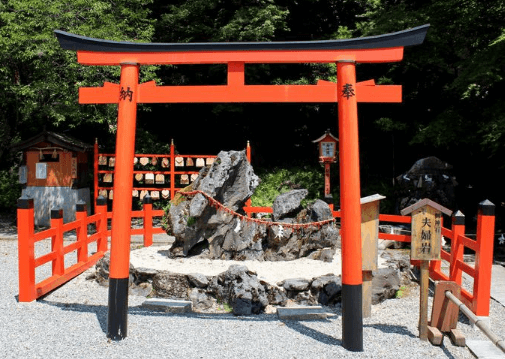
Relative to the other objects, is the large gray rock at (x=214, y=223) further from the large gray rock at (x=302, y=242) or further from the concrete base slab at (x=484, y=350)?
the concrete base slab at (x=484, y=350)

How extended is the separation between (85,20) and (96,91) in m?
8.11

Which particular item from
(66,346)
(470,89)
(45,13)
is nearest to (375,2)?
→ (470,89)

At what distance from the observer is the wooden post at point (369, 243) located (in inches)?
230

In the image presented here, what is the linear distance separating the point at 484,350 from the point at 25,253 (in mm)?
5730

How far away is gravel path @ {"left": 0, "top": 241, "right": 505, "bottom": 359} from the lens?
4617mm

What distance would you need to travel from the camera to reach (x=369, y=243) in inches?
232

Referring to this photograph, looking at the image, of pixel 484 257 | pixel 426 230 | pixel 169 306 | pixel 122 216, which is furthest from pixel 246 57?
pixel 484 257

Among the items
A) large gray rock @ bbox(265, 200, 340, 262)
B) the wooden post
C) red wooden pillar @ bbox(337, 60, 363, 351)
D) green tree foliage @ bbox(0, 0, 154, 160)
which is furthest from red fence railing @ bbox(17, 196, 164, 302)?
the wooden post

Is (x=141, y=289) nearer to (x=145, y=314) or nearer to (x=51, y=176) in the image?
(x=145, y=314)

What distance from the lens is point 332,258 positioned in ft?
27.5

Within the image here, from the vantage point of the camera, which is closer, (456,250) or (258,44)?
(258,44)

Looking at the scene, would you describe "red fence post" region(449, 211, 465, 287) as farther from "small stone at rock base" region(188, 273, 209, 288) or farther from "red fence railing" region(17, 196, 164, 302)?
"red fence railing" region(17, 196, 164, 302)

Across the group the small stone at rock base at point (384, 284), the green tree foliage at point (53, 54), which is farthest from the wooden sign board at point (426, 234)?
the green tree foliage at point (53, 54)

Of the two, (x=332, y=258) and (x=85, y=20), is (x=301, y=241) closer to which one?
(x=332, y=258)
